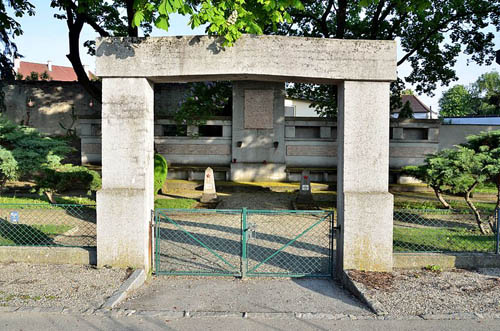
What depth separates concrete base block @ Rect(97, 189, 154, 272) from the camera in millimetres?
6125

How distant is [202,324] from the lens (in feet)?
15.3

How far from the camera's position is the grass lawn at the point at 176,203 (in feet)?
39.7

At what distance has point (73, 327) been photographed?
4496 millimetres

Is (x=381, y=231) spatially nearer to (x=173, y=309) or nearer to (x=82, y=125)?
(x=173, y=309)

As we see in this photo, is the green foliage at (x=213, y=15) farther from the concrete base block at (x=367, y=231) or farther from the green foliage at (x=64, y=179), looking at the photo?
the green foliage at (x=64, y=179)

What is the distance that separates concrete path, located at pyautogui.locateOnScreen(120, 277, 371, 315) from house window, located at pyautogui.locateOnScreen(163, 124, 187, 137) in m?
13.1

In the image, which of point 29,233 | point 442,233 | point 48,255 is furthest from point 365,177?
point 29,233

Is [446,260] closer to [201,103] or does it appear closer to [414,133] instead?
[201,103]

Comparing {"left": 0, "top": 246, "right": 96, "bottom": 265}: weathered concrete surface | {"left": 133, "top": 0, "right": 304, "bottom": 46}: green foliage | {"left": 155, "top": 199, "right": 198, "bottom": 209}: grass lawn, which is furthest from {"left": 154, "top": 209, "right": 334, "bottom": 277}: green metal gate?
{"left": 133, "top": 0, "right": 304, "bottom": 46}: green foliage

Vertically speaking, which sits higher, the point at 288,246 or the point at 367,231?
the point at 367,231

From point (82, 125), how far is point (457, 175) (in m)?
16.0

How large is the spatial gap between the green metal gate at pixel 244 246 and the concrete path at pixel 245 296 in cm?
23

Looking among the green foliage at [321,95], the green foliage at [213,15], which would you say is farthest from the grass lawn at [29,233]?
the green foliage at [321,95]

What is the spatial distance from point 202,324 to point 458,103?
69.7 metres
